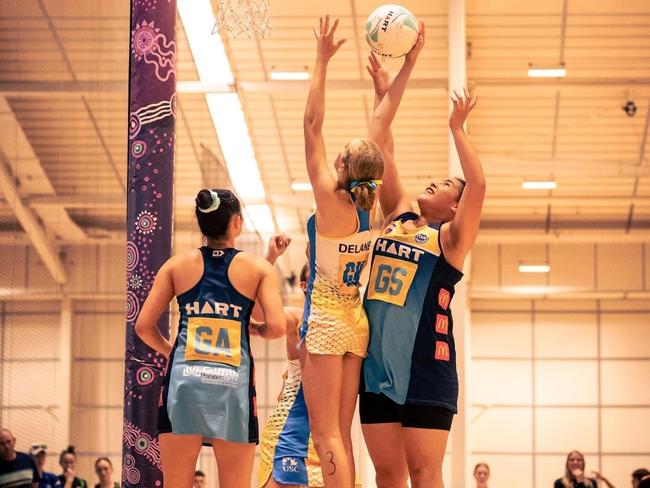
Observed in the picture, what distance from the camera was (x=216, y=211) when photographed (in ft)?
18.3

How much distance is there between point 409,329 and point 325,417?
→ 611 mm

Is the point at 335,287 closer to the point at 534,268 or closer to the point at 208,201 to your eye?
the point at 208,201

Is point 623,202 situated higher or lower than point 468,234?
higher

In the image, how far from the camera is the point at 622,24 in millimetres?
18578

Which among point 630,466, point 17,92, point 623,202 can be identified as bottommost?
point 630,466

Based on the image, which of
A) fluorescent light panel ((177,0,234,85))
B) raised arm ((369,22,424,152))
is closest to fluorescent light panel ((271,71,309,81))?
fluorescent light panel ((177,0,234,85))

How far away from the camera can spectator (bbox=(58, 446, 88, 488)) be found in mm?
9320

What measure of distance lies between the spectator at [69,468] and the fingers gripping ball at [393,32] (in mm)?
4624

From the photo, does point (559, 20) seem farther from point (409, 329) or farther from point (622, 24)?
→ point (409, 329)

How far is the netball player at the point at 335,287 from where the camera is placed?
5488 millimetres

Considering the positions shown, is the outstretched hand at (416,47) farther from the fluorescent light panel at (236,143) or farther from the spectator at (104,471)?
the fluorescent light panel at (236,143)

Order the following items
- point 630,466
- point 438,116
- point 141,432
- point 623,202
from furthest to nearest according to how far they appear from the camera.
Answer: point 630,466, point 623,202, point 438,116, point 141,432

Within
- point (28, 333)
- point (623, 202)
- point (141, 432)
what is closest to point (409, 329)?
point (141, 432)

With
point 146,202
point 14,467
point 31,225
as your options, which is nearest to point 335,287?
point 146,202
